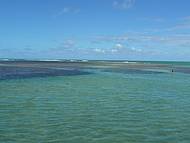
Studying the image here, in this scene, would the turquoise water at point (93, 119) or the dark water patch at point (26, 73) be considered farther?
the dark water patch at point (26, 73)

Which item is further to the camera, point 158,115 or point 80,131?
point 158,115

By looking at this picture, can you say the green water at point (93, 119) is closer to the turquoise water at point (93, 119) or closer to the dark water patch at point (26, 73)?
the turquoise water at point (93, 119)

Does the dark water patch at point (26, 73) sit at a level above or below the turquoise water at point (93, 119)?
above

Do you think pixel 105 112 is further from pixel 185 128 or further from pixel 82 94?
pixel 82 94

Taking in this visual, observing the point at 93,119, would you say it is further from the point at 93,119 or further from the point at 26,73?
the point at 26,73

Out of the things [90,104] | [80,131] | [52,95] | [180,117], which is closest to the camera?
[80,131]

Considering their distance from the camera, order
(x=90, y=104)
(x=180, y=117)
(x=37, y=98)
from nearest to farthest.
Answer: (x=180, y=117) < (x=90, y=104) < (x=37, y=98)

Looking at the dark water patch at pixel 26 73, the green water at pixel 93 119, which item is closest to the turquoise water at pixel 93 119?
the green water at pixel 93 119

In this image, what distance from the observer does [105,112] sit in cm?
2288

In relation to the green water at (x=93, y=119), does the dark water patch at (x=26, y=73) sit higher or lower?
higher

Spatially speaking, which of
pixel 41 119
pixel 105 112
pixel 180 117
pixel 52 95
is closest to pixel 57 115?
pixel 41 119

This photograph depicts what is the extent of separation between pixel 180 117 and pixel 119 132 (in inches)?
223

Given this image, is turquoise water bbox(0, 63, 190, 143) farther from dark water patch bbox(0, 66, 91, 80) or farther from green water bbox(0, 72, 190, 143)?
dark water patch bbox(0, 66, 91, 80)

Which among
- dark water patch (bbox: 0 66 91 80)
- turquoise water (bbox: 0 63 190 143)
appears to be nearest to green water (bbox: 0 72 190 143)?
turquoise water (bbox: 0 63 190 143)
